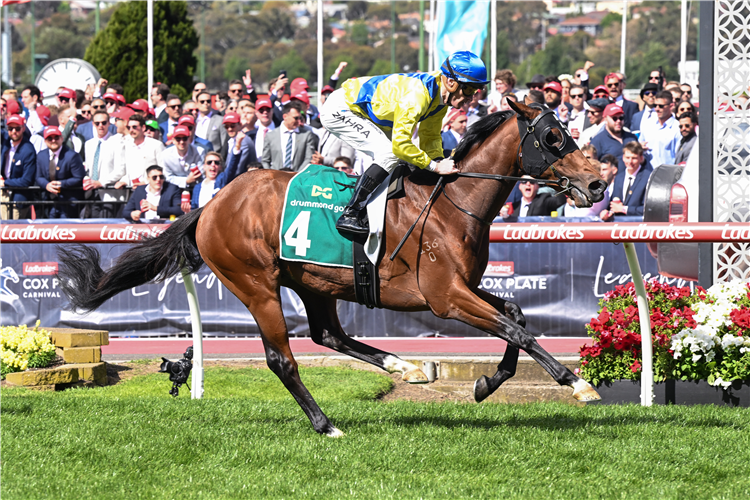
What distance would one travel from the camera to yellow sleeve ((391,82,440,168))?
5.17 meters

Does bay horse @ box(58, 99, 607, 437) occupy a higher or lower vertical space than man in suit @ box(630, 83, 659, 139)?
lower

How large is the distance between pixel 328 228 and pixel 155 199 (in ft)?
18.7

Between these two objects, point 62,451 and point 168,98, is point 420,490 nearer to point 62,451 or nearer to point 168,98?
point 62,451

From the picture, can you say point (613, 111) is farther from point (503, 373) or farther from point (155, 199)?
point (503, 373)

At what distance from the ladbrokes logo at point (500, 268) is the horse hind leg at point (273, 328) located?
14.1 ft

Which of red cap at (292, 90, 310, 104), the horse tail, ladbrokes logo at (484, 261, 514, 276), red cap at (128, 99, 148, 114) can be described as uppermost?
red cap at (292, 90, 310, 104)

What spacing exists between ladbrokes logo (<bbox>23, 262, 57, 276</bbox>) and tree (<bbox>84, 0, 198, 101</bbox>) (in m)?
20.4

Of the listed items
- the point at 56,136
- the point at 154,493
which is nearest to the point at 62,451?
the point at 154,493

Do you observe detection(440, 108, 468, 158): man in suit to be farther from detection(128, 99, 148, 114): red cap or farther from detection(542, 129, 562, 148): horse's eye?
detection(542, 129, 562, 148): horse's eye

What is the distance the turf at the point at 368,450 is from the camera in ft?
14.0

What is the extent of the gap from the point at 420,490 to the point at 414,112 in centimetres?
206

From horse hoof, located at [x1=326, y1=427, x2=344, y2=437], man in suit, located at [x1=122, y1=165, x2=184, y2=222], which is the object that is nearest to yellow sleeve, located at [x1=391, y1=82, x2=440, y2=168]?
horse hoof, located at [x1=326, y1=427, x2=344, y2=437]

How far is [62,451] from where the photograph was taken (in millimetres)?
4875

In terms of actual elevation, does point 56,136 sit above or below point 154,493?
above
